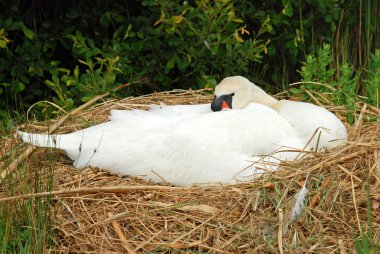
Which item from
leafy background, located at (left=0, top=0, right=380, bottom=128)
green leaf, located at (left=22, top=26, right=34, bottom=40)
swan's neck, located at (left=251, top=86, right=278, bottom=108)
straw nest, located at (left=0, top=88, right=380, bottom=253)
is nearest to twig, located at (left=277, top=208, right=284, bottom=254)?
straw nest, located at (left=0, top=88, right=380, bottom=253)

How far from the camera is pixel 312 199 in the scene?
4746mm

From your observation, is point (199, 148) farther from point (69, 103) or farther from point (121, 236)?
point (69, 103)

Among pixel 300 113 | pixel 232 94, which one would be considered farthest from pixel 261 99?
pixel 300 113

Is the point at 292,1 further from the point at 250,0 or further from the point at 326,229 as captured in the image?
the point at 326,229

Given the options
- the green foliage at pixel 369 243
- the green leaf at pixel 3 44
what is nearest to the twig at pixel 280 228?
the green foliage at pixel 369 243

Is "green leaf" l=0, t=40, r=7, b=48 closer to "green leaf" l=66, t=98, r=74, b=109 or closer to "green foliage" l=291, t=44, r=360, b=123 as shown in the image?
"green leaf" l=66, t=98, r=74, b=109

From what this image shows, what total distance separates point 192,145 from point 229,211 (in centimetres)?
70

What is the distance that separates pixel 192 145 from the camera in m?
5.33

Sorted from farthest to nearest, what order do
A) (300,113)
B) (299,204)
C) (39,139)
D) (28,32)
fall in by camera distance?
(28,32) < (300,113) < (39,139) < (299,204)

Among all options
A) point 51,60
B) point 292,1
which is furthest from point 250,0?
point 51,60

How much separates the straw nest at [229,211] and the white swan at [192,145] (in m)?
0.13

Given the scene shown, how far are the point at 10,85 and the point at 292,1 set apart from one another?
2654 millimetres

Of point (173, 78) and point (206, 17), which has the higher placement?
point (206, 17)

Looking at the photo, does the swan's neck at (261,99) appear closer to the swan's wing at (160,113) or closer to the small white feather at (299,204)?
the swan's wing at (160,113)
